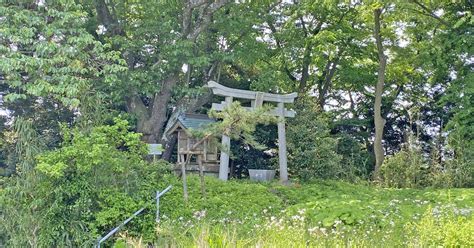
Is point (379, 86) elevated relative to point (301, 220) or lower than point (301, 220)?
elevated

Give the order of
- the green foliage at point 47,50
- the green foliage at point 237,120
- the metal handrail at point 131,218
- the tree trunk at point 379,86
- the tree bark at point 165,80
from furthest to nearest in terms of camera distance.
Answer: the tree trunk at point 379,86 < the tree bark at point 165,80 < the green foliage at point 47,50 < the green foliage at point 237,120 < the metal handrail at point 131,218

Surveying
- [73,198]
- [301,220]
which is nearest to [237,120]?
[301,220]

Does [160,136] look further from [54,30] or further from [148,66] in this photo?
[54,30]

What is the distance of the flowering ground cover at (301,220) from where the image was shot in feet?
11.9

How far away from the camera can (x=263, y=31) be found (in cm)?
1213

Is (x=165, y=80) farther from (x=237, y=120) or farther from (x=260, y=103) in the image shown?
(x=237, y=120)

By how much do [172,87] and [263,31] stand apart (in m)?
3.46

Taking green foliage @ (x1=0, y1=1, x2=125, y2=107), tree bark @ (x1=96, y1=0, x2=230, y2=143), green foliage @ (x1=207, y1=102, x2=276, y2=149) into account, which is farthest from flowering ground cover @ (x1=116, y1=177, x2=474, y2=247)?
tree bark @ (x1=96, y1=0, x2=230, y2=143)

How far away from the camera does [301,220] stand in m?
4.60

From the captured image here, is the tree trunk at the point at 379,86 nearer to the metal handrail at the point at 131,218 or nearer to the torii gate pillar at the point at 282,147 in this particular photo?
the torii gate pillar at the point at 282,147

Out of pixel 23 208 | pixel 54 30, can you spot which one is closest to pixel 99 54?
pixel 54 30

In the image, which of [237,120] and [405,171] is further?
[405,171]

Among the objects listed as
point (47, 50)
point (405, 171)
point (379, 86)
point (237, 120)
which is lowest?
point (405, 171)

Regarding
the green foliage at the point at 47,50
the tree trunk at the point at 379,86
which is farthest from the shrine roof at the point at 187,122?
the tree trunk at the point at 379,86
